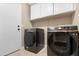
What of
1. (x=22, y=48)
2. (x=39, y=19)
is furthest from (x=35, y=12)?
(x=22, y=48)

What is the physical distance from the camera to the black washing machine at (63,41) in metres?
1.21

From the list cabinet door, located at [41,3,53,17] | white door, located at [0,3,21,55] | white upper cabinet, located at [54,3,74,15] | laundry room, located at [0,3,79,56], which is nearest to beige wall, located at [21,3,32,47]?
laundry room, located at [0,3,79,56]

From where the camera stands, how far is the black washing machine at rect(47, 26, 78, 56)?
1213 millimetres

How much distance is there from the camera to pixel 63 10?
1.69 meters

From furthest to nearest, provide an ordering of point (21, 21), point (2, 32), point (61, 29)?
point (21, 21) → point (2, 32) → point (61, 29)

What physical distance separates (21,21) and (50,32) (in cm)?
71

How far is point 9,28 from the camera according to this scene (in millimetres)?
1593

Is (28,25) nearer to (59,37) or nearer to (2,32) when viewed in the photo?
(2,32)

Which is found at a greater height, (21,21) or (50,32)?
(21,21)

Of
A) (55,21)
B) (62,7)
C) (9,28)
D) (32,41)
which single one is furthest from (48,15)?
(9,28)

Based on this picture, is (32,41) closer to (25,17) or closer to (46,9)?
(25,17)

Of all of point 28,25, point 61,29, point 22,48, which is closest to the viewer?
point 61,29

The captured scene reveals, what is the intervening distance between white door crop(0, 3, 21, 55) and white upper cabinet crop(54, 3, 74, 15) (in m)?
0.63

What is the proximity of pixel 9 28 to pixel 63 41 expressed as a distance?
2.70 ft
